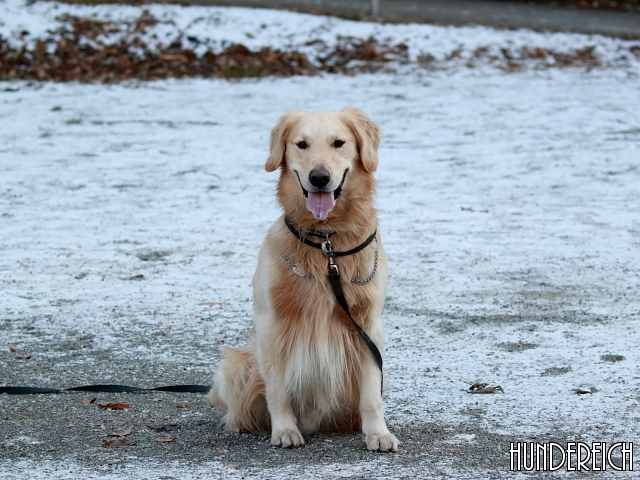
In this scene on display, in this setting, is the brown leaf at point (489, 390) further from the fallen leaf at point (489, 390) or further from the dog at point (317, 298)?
the dog at point (317, 298)

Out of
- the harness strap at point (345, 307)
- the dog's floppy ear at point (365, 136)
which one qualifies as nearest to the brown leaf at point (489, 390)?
the harness strap at point (345, 307)

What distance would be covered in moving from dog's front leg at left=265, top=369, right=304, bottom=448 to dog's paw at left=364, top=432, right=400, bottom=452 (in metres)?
0.33

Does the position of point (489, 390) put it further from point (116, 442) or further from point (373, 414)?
point (116, 442)

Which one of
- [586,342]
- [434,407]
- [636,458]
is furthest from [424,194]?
[636,458]

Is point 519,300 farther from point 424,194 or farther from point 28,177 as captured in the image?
point 28,177

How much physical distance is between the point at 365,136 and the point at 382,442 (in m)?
1.47

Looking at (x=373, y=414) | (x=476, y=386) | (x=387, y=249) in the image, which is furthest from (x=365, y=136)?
(x=387, y=249)

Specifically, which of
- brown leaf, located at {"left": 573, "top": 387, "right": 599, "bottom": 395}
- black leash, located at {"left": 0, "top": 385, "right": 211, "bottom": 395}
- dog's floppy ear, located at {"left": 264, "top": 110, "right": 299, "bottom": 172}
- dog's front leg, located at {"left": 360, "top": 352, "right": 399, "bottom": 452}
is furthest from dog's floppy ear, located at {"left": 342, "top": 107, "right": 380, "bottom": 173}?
brown leaf, located at {"left": 573, "top": 387, "right": 599, "bottom": 395}

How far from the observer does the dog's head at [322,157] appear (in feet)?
14.0

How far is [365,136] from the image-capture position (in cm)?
450

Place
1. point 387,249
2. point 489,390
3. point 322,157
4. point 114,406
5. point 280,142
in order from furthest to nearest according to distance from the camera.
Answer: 1. point 387,249
2. point 489,390
3. point 114,406
4. point 280,142
5. point 322,157

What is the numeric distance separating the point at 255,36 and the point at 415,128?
345 centimetres

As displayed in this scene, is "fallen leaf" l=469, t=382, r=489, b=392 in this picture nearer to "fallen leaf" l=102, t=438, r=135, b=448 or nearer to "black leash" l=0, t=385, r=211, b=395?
"black leash" l=0, t=385, r=211, b=395

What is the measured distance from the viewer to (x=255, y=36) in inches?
543
